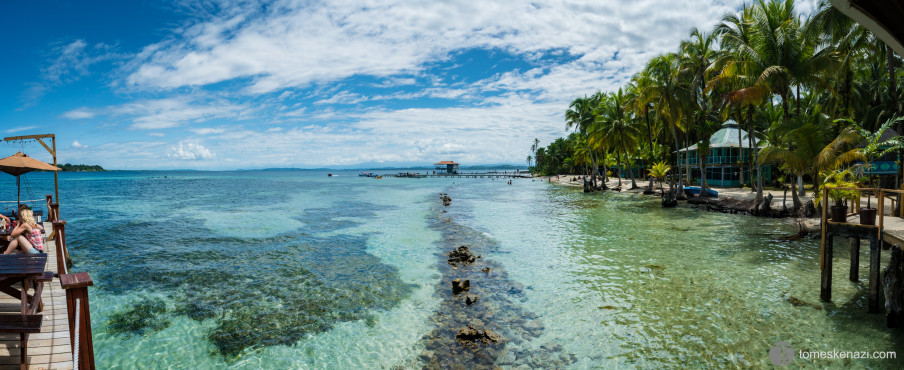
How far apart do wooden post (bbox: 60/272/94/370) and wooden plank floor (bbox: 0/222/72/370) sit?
953mm

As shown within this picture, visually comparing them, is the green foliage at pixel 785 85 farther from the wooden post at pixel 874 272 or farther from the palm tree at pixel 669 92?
the wooden post at pixel 874 272

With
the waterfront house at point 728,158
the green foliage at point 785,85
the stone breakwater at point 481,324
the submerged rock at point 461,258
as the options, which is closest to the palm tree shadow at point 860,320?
the green foliage at point 785,85

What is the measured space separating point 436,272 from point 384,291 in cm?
236

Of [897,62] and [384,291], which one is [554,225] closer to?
[384,291]

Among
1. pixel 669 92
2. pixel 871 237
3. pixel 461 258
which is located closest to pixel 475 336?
pixel 461 258

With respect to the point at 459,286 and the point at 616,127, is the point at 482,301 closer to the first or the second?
the point at 459,286

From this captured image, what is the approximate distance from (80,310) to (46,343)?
7.32 feet

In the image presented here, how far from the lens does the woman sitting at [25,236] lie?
27.5 ft

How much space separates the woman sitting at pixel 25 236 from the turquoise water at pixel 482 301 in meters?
2.09

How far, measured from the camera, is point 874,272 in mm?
8062

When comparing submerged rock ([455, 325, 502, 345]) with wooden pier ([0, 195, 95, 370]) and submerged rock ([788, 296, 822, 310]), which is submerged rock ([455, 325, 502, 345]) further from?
submerged rock ([788, 296, 822, 310])

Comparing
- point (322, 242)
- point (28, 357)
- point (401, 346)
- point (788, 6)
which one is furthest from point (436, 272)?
point (788, 6)

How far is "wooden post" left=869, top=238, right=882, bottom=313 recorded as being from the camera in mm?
7957

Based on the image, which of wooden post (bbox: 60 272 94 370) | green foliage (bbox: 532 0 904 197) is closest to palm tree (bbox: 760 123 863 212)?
green foliage (bbox: 532 0 904 197)
